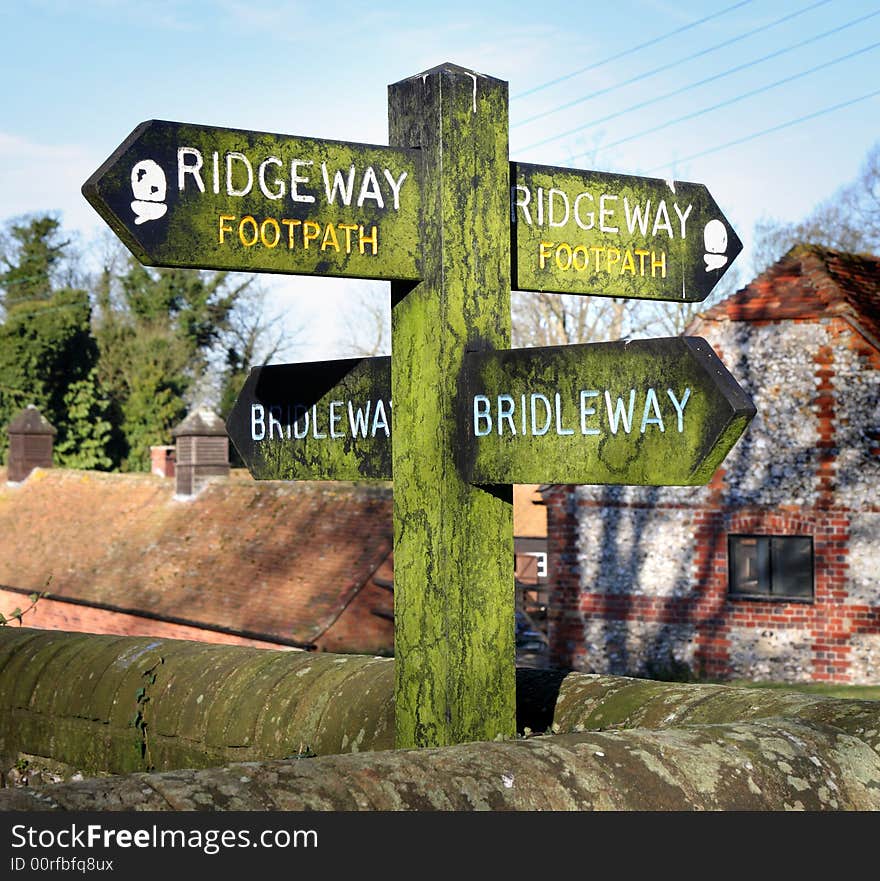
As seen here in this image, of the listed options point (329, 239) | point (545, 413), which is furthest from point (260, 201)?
point (545, 413)

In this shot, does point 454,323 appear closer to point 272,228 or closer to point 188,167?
point 272,228

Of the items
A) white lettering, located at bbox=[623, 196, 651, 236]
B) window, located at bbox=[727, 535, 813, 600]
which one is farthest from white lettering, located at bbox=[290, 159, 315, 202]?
window, located at bbox=[727, 535, 813, 600]

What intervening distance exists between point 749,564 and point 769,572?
0.30 metres

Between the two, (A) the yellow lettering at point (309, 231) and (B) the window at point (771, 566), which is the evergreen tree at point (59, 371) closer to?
(B) the window at point (771, 566)

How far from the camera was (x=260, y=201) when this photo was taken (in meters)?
3.35

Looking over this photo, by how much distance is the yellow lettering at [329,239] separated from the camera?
11.2 ft

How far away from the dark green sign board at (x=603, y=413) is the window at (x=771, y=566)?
12523 millimetres

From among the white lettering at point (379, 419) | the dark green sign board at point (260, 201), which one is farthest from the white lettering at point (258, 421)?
the dark green sign board at point (260, 201)

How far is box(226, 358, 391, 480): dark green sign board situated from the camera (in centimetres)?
395

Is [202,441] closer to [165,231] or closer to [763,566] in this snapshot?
[763,566]

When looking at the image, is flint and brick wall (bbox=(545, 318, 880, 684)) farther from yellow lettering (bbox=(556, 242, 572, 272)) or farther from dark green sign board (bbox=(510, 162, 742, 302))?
yellow lettering (bbox=(556, 242, 572, 272))

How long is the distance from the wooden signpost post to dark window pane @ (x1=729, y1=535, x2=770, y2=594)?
12.1 meters

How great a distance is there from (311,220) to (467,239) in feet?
1.49

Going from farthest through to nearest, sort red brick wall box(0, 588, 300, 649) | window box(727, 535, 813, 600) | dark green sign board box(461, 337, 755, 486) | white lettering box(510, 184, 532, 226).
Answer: red brick wall box(0, 588, 300, 649), window box(727, 535, 813, 600), white lettering box(510, 184, 532, 226), dark green sign board box(461, 337, 755, 486)
